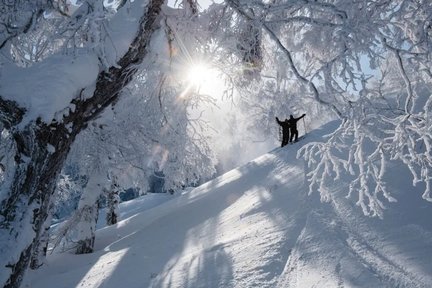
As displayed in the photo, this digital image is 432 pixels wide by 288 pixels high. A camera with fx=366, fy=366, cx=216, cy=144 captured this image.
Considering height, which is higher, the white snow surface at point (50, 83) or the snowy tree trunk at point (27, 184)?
the white snow surface at point (50, 83)

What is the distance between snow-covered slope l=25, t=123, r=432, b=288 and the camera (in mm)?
4227

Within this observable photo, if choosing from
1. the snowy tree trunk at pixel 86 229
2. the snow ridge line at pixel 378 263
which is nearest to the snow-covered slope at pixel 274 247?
the snow ridge line at pixel 378 263

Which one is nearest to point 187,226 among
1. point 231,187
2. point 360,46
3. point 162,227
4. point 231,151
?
point 162,227

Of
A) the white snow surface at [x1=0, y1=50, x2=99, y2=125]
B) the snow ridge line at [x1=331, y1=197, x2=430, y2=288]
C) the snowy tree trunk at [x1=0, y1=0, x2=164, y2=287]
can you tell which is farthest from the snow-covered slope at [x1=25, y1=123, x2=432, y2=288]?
the white snow surface at [x1=0, y1=50, x2=99, y2=125]

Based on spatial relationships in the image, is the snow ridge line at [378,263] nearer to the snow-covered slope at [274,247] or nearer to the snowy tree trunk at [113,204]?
the snow-covered slope at [274,247]

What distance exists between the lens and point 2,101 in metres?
3.42

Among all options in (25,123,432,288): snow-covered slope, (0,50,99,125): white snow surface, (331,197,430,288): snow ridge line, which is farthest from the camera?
(25,123,432,288): snow-covered slope

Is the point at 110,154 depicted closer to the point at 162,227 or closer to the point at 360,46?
the point at 162,227

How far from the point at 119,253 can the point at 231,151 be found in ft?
66.1

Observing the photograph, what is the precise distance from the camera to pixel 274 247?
5.25 m

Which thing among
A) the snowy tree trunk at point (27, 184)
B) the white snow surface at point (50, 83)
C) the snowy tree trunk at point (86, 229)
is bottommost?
the snowy tree trunk at point (86, 229)

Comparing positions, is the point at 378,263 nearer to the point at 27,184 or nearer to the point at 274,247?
the point at 274,247

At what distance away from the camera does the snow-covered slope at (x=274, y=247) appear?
4227 millimetres

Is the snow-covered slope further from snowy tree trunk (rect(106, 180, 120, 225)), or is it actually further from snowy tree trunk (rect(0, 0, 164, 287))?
snowy tree trunk (rect(106, 180, 120, 225))
